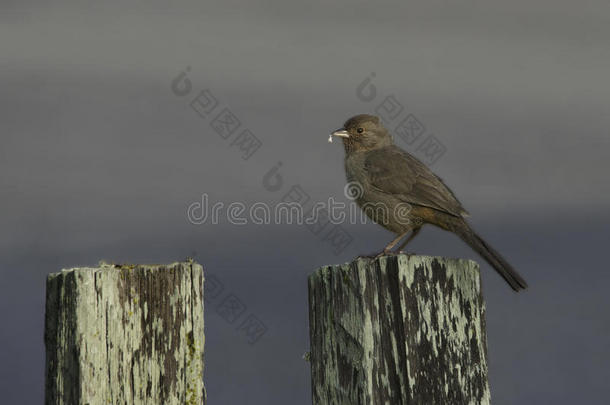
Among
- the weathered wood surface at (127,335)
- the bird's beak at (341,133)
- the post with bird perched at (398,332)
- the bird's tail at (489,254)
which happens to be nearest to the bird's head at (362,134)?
the bird's beak at (341,133)

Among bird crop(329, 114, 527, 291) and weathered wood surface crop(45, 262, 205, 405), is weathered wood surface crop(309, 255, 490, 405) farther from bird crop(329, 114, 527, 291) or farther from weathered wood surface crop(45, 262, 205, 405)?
bird crop(329, 114, 527, 291)

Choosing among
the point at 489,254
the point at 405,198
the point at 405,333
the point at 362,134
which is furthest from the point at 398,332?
the point at 362,134

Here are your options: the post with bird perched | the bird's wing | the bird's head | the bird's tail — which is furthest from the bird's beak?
the post with bird perched

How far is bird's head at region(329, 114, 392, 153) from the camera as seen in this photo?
8.96 m

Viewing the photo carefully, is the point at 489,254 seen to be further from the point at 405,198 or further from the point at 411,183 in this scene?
the point at 411,183

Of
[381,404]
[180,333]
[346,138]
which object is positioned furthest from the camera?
[346,138]

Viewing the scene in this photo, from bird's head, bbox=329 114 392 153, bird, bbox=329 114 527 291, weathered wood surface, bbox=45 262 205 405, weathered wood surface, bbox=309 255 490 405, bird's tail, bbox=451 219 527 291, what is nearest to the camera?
weathered wood surface, bbox=309 255 490 405

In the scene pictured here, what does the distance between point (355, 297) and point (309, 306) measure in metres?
A: 0.38

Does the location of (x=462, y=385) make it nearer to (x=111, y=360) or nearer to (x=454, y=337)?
(x=454, y=337)

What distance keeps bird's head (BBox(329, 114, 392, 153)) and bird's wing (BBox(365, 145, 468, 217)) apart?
758 mm

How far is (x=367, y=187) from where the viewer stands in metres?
7.83

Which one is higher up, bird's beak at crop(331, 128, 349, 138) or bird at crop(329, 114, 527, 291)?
bird's beak at crop(331, 128, 349, 138)

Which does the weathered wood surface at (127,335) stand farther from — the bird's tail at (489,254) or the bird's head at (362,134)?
the bird's head at (362,134)

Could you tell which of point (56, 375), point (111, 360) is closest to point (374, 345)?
point (111, 360)
